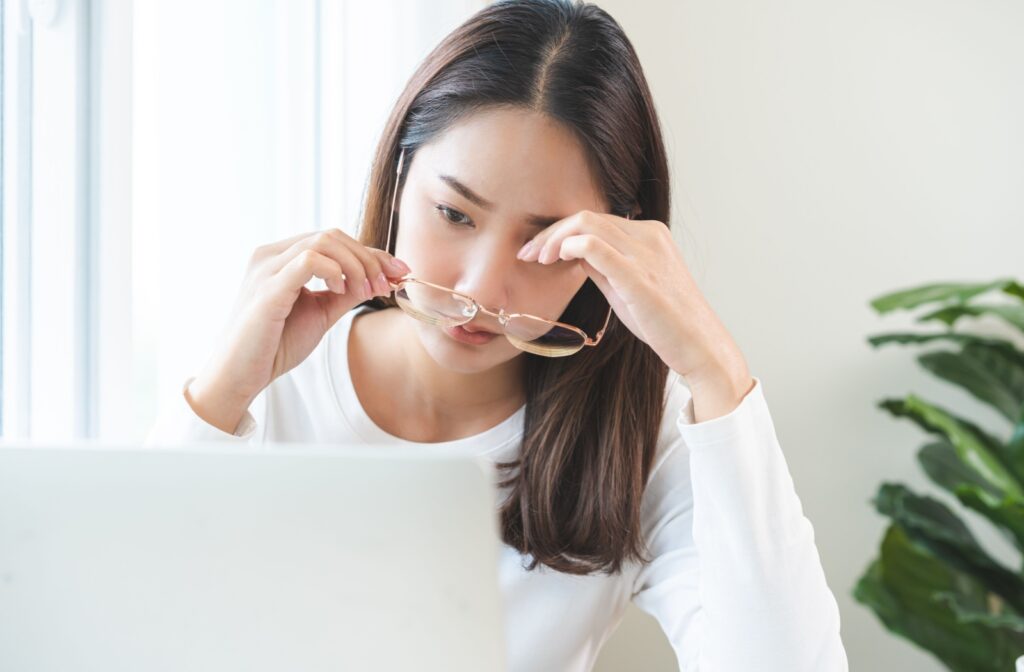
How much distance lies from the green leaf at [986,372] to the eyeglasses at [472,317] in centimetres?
148

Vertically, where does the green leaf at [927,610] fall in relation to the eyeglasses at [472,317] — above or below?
below

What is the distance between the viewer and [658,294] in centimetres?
99

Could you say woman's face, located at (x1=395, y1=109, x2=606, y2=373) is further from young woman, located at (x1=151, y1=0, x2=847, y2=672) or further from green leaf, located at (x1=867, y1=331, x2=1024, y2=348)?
green leaf, located at (x1=867, y1=331, x2=1024, y2=348)

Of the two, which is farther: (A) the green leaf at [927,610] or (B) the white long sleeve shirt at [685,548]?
(A) the green leaf at [927,610]

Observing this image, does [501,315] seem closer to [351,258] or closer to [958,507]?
[351,258]

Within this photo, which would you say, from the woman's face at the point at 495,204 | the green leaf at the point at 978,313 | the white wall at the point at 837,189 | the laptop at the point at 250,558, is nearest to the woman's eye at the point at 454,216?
the woman's face at the point at 495,204

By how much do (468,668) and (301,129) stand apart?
147 cm

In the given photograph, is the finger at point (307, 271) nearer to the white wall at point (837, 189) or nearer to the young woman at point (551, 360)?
the young woman at point (551, 360)

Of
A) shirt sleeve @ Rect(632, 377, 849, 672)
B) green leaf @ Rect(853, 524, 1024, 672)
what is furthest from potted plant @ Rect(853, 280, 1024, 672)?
shirt sleeve @ Rect(632, 377, 849, 672)

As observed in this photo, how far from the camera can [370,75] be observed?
5.62 feet

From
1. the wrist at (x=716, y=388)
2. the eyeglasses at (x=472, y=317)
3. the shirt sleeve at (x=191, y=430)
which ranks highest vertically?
the eyeglasses at (x=472, y=317)

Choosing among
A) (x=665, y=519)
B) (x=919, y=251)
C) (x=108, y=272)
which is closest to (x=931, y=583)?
(x=919, y=251)

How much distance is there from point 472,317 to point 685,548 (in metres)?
0.39

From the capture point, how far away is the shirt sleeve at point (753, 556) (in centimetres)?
95
